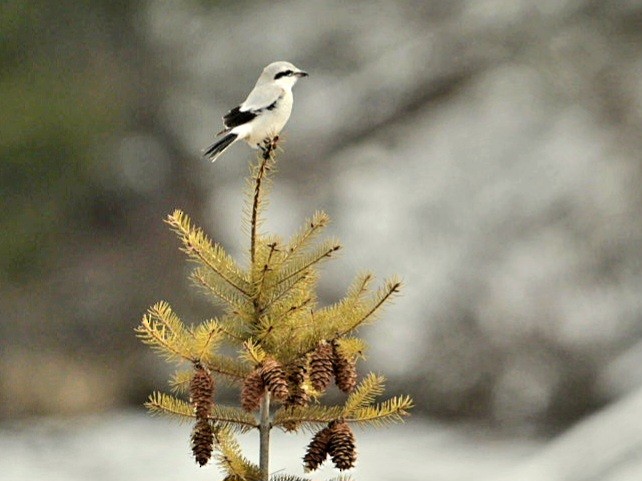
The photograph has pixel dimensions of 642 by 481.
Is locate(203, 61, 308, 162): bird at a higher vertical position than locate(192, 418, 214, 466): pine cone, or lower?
higher

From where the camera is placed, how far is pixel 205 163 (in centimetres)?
973

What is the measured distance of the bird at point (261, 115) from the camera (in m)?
3.96

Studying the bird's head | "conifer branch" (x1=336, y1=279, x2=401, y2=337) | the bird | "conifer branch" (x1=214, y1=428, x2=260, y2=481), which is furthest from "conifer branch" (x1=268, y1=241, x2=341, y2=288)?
the bird's head

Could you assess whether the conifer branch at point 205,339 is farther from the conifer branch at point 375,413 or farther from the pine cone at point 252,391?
the conifer branch at point 375,413

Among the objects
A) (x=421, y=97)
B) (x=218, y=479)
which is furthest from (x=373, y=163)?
(x=218, y=479)

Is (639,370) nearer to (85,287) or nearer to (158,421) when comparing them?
(158,421)

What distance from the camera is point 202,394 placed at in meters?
2.64

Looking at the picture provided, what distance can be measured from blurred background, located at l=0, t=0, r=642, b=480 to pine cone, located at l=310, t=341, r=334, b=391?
464 centimetres

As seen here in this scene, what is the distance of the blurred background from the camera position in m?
7.93

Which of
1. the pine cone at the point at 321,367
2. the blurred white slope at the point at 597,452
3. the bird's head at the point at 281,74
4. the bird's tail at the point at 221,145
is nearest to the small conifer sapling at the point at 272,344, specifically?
the pine cone at the point at 321,367

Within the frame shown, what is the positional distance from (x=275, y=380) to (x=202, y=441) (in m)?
0.22

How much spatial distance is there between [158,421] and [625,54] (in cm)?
450

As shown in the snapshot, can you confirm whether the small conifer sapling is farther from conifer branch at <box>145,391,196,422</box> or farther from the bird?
the bird

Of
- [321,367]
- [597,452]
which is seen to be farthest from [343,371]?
[597,452]
